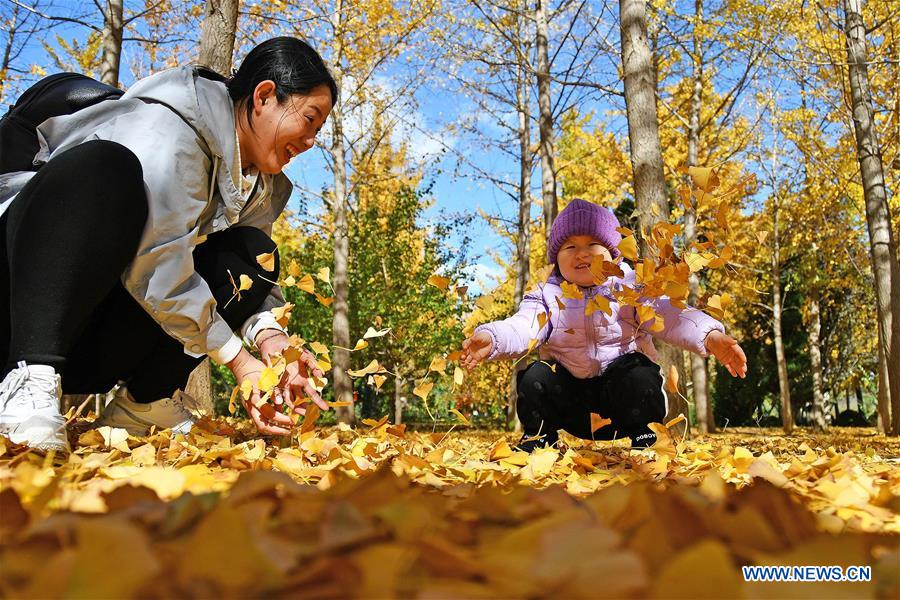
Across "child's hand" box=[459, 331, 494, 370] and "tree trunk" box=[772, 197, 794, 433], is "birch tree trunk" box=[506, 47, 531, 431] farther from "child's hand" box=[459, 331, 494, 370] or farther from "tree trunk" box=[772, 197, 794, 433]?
"child's hand" box=[459, 331, 494, 370]

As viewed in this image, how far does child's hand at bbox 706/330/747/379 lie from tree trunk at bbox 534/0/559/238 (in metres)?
6.55

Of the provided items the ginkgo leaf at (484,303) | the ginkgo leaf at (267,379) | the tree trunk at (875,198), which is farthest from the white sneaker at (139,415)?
the tree trunk at (875,198)

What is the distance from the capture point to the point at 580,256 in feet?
8.70

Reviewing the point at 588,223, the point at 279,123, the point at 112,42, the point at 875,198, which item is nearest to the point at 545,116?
the point at 875,198

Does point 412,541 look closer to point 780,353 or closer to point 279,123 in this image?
point 279,123

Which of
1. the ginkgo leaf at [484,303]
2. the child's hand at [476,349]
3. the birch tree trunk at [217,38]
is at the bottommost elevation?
the child's hand at [476,349]

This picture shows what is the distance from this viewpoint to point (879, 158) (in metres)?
6.45

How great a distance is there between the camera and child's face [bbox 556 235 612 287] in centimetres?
264

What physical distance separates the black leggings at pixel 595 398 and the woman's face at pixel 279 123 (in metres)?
1.25

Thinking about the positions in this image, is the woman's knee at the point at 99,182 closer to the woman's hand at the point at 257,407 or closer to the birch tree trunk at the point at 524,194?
the woman's hand at the point at 257,407

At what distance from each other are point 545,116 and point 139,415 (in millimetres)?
7547

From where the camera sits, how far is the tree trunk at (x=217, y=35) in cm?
418

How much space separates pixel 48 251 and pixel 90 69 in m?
6.85

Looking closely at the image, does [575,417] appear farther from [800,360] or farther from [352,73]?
[800,360]
